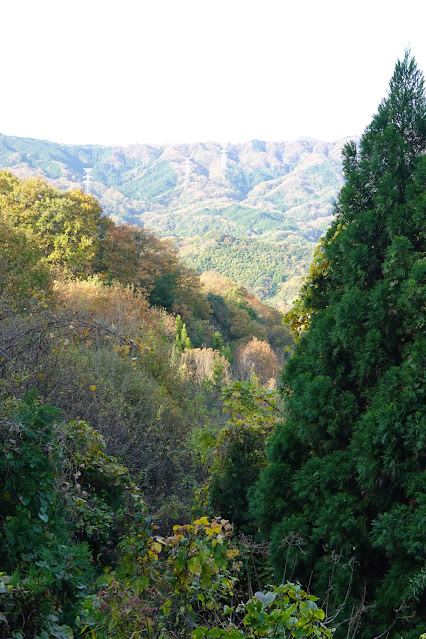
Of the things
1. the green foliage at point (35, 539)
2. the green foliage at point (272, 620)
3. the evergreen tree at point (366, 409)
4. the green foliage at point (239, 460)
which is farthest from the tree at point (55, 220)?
the green foliage at point (272, 620)

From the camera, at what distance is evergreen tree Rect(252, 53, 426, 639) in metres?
2.67

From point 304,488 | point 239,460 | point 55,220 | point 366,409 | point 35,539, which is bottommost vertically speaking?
point 239,460

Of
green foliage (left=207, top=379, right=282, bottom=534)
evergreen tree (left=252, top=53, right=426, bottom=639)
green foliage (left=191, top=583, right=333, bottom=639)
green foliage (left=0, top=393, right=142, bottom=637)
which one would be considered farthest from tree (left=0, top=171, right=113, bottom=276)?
green foliage (left=191, top=583, right=333, bottom=639)

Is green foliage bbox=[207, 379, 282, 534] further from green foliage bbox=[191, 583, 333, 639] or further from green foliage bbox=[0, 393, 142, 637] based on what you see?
green foliage bbox=[191, 583, 333, 639]

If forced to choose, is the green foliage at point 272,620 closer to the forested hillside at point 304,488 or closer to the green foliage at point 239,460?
the forested hillside at point 304,488

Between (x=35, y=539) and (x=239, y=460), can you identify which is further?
(x=239, y=460)

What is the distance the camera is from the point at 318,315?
3428 mm

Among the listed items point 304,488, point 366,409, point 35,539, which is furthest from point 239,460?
point 35,539

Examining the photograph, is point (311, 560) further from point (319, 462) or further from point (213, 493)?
point (213, 493)

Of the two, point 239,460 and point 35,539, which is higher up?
point 35,539

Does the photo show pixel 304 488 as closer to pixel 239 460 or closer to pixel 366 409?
pixel 366 409

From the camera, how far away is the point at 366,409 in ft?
10.2

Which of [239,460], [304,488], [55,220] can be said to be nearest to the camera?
[304,488]

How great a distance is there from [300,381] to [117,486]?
73.1 inches
